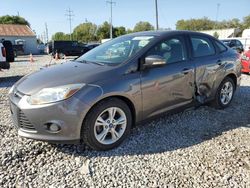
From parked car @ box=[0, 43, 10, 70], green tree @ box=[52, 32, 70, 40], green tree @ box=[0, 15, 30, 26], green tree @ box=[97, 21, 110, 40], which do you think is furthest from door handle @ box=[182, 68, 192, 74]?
green tree @ box=[52, 32, 70, 40]

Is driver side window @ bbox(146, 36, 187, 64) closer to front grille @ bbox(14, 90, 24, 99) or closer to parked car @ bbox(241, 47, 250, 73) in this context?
front grille @ bbox(14, 90, 24, 99)

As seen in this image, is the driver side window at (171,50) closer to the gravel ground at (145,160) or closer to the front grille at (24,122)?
the gravel ground at (145,160)

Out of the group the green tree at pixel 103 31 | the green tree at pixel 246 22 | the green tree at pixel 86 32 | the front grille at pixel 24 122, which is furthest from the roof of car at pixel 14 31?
the green tree at pixel 246 22

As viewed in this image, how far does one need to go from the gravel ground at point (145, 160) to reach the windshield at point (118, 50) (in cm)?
120

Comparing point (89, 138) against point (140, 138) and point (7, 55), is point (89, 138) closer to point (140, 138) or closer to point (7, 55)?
point (140, 138)

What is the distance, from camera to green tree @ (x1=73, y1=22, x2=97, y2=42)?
78.8m

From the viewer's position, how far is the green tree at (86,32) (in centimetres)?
7881

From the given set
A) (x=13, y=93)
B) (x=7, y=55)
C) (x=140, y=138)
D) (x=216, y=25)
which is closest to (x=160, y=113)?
(x=140, y=138)

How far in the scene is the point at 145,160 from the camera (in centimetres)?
330

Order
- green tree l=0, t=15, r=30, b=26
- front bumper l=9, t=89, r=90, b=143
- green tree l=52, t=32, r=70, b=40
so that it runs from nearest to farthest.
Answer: front bumper l=9, t=89, r=90, b=143
green tree l=0, t=15, r=30, b=26
green tree l=52, t=32, r=70, b=40

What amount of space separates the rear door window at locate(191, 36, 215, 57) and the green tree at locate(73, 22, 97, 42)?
246 feet

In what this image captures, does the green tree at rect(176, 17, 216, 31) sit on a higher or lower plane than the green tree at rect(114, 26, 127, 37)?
higher

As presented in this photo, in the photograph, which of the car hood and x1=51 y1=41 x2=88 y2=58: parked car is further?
x1=51 y1=41 x2=88 y2=58: parked car

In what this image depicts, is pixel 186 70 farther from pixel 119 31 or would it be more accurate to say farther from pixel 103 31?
pixel 103 31
